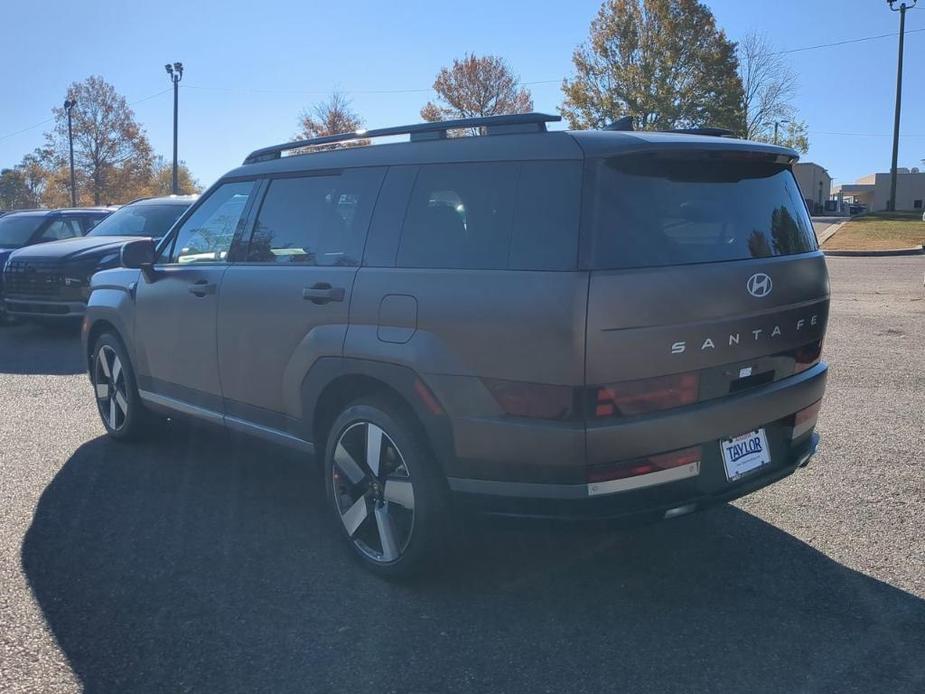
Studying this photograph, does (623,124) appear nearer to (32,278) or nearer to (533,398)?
(533,398)

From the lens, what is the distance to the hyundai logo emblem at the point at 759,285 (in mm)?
3538

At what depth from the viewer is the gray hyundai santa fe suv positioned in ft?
10.5

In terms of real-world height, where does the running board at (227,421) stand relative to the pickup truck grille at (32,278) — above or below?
below

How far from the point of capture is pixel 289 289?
14.1ft

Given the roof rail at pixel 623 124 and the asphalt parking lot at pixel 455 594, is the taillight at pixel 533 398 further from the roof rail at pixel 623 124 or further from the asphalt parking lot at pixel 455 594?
the roof rail at pixel 623 124

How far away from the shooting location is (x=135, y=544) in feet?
14.2

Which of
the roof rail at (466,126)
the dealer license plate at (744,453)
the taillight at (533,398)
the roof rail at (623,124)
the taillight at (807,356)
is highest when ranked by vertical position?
the roof rail at (623,124)

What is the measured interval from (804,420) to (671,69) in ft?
130

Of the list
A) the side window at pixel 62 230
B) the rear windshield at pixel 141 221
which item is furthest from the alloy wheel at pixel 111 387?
the side window at pixel 62 230

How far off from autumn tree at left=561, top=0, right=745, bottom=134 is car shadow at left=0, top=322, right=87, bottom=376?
104 ft

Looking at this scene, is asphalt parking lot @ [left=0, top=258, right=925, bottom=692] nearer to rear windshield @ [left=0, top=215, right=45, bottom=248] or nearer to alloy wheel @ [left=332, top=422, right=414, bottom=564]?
alloy wheel @ [left=332, top=422, right=414, bottom=564]

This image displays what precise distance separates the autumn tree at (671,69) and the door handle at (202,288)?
3713 cm

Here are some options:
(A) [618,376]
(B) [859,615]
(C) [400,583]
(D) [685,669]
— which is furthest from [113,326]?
(B) [859,615]

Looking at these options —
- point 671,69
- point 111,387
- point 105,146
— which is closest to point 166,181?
point 105,146
